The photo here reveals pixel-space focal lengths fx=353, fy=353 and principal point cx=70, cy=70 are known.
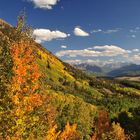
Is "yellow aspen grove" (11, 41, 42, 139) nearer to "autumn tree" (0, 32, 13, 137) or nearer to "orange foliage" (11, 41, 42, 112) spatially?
"orange foliage" (11, 41, 42, 112)

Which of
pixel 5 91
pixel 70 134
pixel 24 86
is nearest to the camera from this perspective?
pixel 5 91

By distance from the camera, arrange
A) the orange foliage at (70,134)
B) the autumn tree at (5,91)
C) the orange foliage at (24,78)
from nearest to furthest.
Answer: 1. the autumn tree at (5,91)
2. the orange foliage at (24,78)
3. the orange foliage at (70,134)

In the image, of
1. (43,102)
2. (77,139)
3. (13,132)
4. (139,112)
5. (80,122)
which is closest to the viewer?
(13,132)

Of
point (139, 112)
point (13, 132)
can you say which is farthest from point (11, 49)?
point (139, 112)

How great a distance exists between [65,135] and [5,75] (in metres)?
90.4

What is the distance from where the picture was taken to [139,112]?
175500 millimetres

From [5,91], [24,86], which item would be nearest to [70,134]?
[24,86]

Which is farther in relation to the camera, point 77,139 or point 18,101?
Answer: point 77,139

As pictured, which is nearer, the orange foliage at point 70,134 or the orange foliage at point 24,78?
the orange foliage at point 24,78

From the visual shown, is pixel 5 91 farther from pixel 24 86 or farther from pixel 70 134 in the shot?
pixel 70 134

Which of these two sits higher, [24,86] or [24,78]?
[24,78]

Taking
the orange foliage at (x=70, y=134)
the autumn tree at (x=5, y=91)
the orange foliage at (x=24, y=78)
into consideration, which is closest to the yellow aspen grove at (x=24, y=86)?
the orange foliage at (x=24, y=78)

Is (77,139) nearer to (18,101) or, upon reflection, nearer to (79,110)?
(79,110)

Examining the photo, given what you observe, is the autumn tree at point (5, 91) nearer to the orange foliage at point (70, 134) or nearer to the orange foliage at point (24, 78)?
the orange foliage at point (24, 78)
